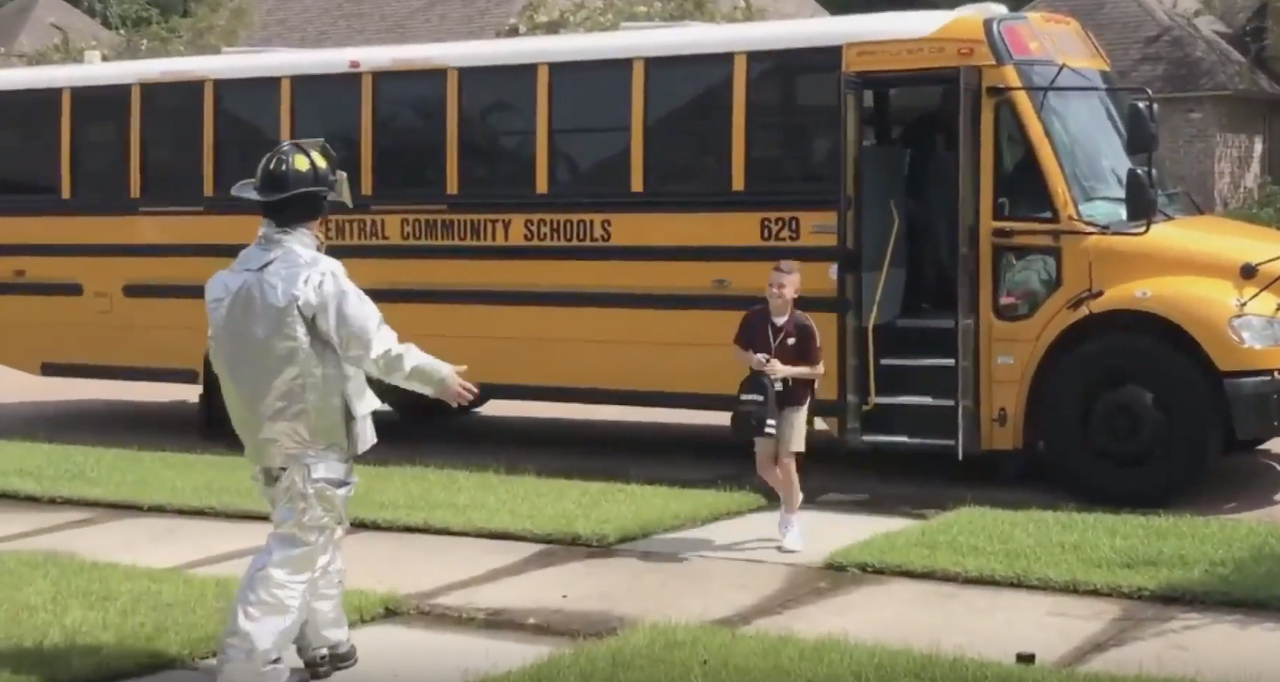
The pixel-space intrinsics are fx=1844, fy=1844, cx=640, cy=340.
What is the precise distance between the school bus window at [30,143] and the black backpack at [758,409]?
21.8 feet

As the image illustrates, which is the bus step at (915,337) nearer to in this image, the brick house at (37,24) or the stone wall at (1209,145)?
the stone wall at (1209,145)

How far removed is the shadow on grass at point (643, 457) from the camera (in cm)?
1003

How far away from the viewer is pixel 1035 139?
32.0 feet

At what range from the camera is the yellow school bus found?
9.52 m

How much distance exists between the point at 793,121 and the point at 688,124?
665 millimetres

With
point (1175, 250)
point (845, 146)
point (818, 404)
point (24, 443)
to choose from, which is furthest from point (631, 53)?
point (24, 443)

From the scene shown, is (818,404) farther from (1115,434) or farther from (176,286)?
(176,286)

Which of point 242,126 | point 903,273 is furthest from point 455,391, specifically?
point 242,126

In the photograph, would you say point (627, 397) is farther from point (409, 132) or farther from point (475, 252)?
point (409, 132)

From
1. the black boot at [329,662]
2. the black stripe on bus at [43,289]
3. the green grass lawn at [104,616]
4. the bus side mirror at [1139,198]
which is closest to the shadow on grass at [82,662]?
the green grass lawn at [104,616]

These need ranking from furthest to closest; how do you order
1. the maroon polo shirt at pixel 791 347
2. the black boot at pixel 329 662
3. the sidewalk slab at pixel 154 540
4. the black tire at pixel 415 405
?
1. the black tire at pixel 415 405
2. the sidewalk slab at pixel 154 540
3. the maroon polo shirt at pixel 791 347
4. the black boot at pixel 329 662

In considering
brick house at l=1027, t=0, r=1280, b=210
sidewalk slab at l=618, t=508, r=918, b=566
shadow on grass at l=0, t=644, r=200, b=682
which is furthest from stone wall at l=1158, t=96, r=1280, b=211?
shadow on grass at l=0, t=644, r=200, b=682

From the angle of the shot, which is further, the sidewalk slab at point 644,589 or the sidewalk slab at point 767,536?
the sidewalk slab at point 767,536

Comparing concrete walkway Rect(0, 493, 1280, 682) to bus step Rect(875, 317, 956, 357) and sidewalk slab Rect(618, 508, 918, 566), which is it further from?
bus step Rect(875, 317, 956, 357)
